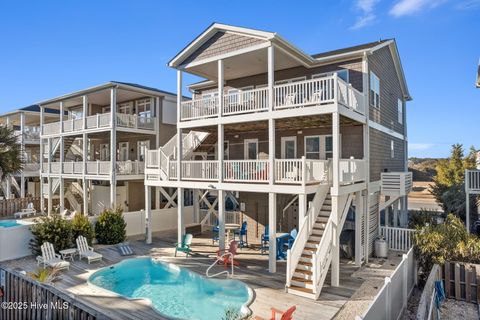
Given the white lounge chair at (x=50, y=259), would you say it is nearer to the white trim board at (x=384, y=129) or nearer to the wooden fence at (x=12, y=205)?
the white trim board at (x=384, y=129)

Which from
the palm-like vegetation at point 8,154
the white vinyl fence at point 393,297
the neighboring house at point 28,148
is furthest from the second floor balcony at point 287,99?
the neighboring house at point 28,148

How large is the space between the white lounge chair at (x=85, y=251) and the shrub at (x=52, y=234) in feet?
2.17

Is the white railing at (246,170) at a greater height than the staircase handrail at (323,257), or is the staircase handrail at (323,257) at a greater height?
the white railing at (246,170)

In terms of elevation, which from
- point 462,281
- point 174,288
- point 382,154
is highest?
point 382,154

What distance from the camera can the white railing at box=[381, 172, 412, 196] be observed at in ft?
49.9

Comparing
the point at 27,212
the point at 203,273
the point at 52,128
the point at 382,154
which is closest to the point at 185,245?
the point at 203,273

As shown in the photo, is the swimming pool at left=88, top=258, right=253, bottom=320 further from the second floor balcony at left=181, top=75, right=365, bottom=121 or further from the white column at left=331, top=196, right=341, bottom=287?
the second floor balcony at left=181, top=75, right=365, bottom=121

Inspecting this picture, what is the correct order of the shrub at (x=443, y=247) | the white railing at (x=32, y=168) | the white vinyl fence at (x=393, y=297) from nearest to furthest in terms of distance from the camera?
the white vinyl fence at (x=393, y=297)
the shrub at (x=443, y=247)
the white railing at (x=32, y=168)

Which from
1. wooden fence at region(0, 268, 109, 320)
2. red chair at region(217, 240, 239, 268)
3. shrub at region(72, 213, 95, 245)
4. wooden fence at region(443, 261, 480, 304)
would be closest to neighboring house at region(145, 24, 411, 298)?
red chair at region(217, 240, 239, 268)

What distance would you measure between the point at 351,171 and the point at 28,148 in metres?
35.7

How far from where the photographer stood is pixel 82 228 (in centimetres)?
1460

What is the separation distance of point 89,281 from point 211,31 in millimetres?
11613

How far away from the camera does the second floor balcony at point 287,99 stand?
446 inches

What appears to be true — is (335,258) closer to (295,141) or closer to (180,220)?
(295,141)
